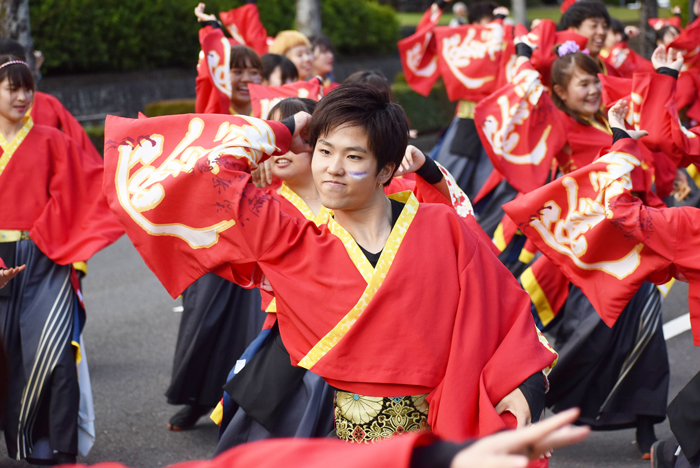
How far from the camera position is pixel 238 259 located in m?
2.30

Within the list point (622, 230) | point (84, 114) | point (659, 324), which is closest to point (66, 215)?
point (622, 230)

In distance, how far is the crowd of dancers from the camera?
86.0 inches

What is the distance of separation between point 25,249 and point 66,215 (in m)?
0.23

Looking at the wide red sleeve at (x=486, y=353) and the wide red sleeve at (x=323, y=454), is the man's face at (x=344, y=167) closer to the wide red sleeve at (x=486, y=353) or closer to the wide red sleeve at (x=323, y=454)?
the wide red sleeve at (x=486, y=353)

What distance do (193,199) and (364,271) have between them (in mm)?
512

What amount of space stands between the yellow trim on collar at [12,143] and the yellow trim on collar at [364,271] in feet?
6.79

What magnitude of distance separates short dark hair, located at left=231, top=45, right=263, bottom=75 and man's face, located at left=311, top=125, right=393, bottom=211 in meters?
2.81

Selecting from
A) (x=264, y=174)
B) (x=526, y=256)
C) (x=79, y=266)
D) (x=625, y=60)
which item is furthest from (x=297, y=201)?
(x=625, y=60)

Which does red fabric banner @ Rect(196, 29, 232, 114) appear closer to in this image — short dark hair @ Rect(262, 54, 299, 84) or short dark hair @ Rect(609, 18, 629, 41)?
short dark hair @ Rect(262, 54, 299, 84)

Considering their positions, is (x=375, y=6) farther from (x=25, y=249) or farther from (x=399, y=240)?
(x=399, y=240)

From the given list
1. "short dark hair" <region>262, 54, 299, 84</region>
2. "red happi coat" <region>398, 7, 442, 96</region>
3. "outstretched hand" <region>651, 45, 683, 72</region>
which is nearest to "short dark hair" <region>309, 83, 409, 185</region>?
"outstretched hand" <region>651, 45, 683, 72</region>

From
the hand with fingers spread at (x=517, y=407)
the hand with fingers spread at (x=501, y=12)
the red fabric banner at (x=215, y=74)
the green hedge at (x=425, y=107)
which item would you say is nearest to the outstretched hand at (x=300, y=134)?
the hand with fingers spread at (x=517, y=407)

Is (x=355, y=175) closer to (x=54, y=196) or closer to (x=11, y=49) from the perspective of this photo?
(x=54, y=196)

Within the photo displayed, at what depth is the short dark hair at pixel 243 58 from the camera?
16.2 feet
